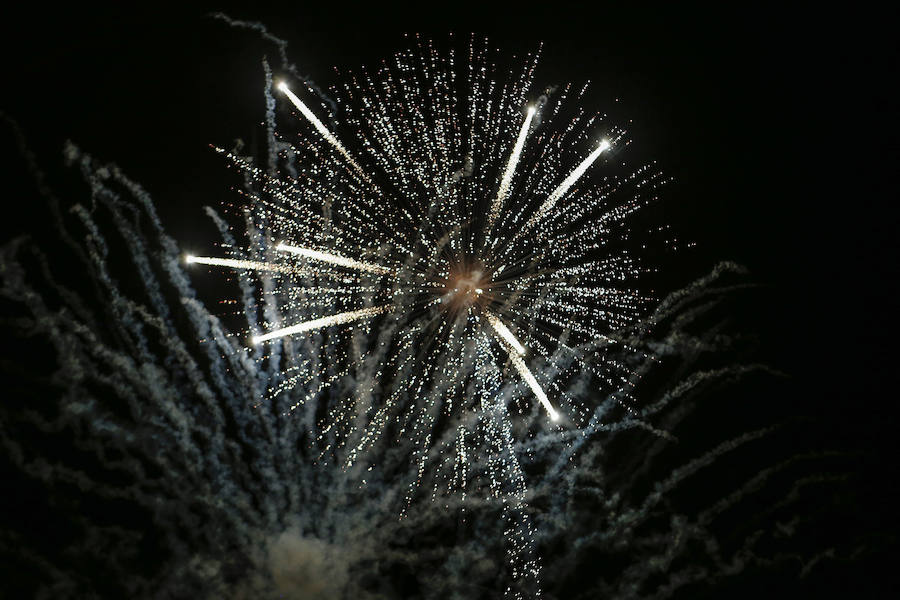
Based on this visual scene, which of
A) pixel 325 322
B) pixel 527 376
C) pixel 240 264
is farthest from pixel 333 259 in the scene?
pixel 527 376

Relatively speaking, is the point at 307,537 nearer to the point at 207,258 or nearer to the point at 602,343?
the point at 207,258

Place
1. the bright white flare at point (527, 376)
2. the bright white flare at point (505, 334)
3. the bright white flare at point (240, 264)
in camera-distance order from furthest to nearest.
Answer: the bright white flare at point (505, 334) → the bright white flare at point (527, 376) → the bright white flare at point (240, 264)

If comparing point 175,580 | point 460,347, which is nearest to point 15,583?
point 175,580

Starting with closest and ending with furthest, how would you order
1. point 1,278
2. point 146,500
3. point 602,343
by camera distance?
point 1,278 < point 146,500 < point 602,343

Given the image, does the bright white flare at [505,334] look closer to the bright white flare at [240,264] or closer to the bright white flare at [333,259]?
the bright white flare at [333,259]

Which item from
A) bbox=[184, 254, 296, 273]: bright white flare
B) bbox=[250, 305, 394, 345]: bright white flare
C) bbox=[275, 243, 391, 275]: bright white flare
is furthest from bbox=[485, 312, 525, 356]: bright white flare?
bbox=[184, 254, 296, 273]: bright white flare

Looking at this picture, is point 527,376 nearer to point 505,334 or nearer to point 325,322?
point 505,334

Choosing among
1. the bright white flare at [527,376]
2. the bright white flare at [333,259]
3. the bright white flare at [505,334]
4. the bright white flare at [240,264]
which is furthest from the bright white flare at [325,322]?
the bright white flare at [527,376]
